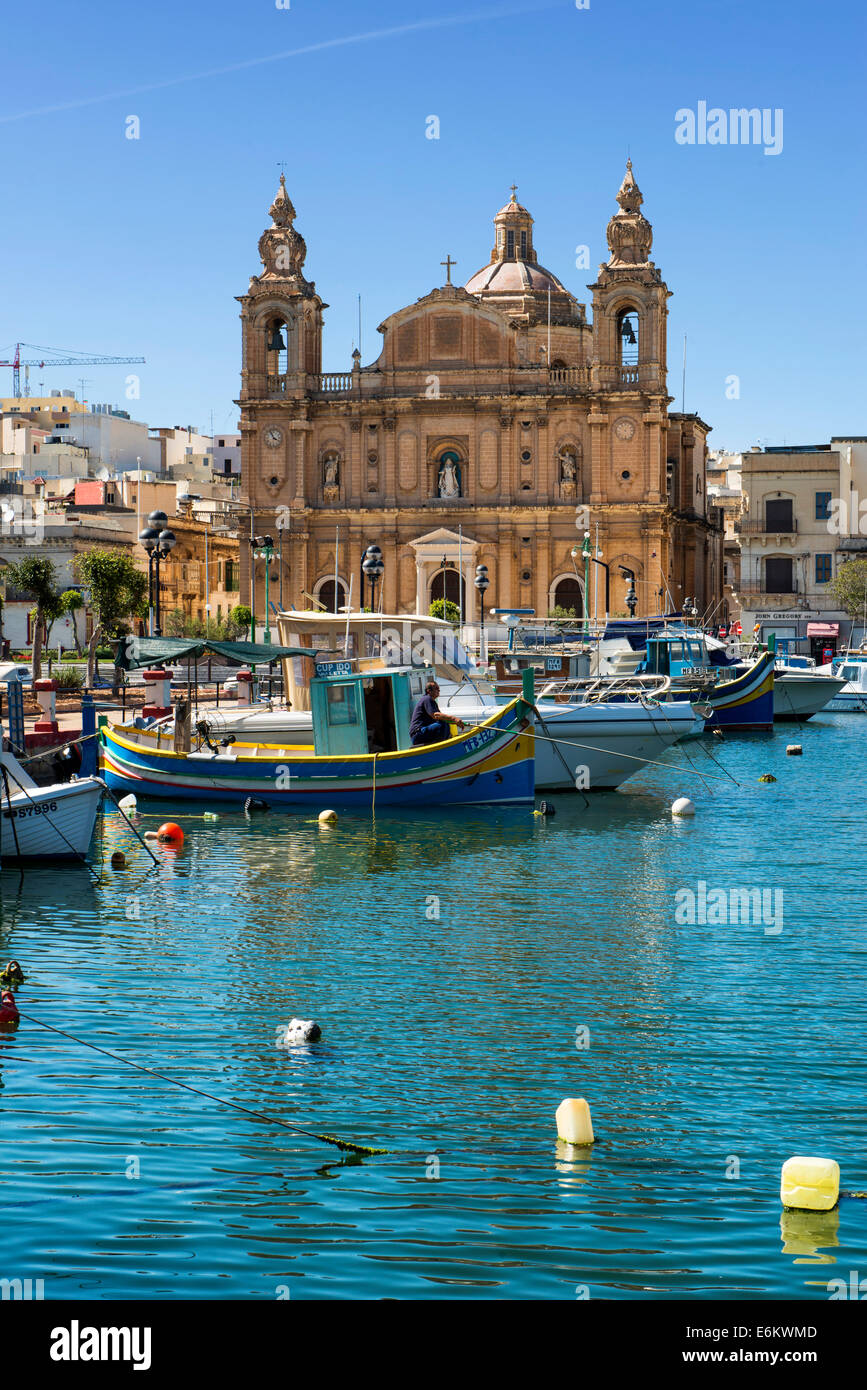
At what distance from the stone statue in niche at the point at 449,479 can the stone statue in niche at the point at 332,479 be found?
17.8 feet

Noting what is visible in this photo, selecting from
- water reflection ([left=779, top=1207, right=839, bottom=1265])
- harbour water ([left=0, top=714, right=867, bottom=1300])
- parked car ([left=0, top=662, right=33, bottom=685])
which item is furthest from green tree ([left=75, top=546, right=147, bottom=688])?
water reflection ([left=779, top=1207, right=839, bottom=1265])

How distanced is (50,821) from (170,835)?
139 inches

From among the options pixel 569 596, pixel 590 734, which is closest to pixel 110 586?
pixel 569 596

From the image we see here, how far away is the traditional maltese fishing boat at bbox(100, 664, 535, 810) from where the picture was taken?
25.5 m

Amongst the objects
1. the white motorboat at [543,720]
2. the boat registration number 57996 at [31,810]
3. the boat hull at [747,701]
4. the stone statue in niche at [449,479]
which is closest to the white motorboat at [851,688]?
the boat hull at [747,701]

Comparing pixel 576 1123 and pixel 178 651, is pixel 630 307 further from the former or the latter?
pixel 576 1123

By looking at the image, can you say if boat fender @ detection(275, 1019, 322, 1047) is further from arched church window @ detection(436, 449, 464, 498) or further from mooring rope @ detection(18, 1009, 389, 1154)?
arched church window @ detection(436, 449, 464, 498)

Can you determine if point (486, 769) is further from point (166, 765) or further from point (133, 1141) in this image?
point (133, 1141)

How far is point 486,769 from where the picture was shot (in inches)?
1016

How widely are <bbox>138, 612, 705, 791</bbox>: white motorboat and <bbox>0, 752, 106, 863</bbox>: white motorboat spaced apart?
6754 mm

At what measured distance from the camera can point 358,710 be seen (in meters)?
25.8
